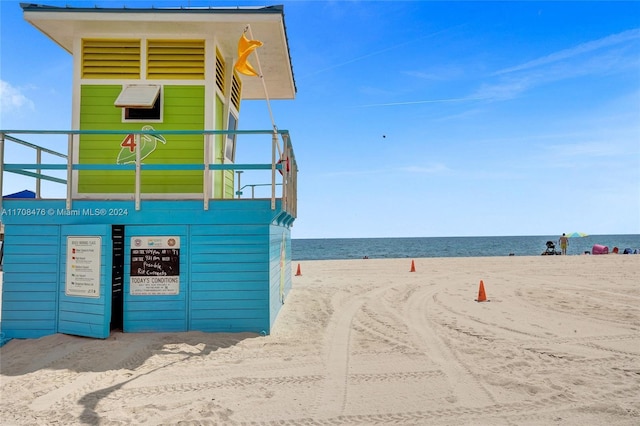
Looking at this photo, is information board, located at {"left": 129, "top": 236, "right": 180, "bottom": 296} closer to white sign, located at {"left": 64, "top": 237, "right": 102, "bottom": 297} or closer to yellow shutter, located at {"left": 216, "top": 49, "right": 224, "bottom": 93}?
white sign, located at {"left": 64, "top": 237, "right": 102, "bottom": 297}

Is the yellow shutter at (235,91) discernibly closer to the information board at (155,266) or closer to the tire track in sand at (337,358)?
the information board at (155,266)

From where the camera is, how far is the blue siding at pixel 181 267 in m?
8.18

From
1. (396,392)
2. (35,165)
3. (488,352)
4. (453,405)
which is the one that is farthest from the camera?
(35,165)

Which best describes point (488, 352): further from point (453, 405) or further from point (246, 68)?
point (246, 68)

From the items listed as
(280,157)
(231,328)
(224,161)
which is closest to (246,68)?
(280,157)

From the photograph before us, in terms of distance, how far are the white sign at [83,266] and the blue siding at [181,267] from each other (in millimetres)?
145

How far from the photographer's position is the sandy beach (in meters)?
5.00

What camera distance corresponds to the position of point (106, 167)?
812 centimetres

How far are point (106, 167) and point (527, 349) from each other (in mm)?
7941

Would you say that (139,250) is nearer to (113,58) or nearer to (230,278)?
(230,278)

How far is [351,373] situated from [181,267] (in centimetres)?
376

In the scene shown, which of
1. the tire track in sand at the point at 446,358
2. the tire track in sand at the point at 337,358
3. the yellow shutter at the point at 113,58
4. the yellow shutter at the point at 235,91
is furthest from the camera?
the yellow shutter at the point at 235,91

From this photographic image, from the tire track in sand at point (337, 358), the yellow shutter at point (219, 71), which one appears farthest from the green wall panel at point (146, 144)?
the tire track in sand at point (337, 358)

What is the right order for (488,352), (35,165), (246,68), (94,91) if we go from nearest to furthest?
(488,352) < (35,165) < (246,68) < (94,91)
